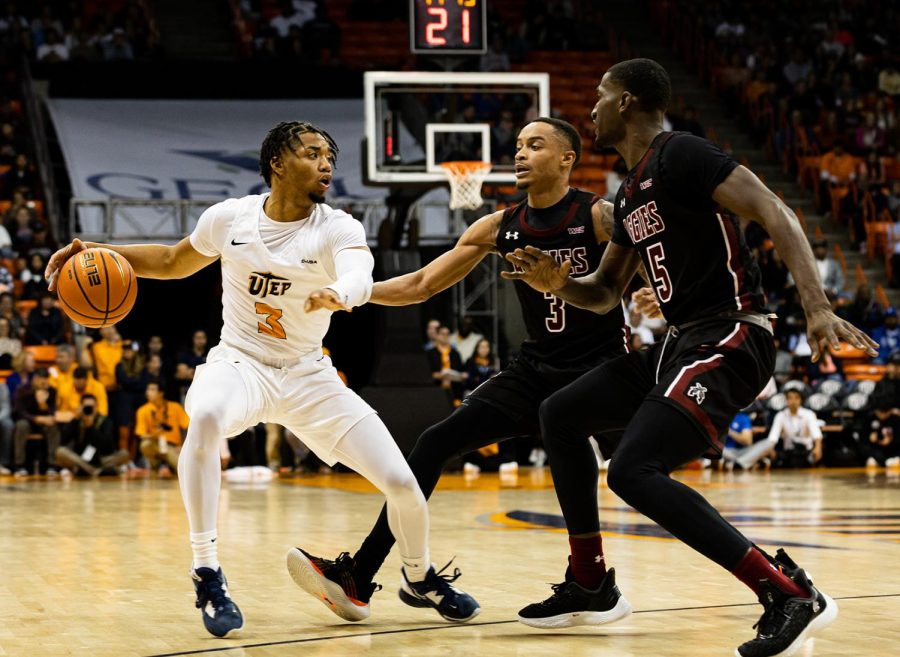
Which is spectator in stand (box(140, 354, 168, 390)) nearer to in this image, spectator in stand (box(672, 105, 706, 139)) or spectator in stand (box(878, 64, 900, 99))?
spectator in stand (box(672, 105, 706, 139))

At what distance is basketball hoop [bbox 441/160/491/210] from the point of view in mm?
15484

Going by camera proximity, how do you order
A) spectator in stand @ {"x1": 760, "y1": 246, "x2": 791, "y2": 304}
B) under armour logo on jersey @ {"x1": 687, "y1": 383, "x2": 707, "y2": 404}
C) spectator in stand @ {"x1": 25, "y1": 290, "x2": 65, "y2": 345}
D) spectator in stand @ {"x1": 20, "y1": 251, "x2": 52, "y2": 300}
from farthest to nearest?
1. spectator in stand @ {"x1": 760, "y1": 246, "x2": 791, "y2": 304}
2. spectator in stand @ {"x1": 20, "y1": 251, "x2": 52, "y2": 300}
3. spectator in stand @ {"x1": 25, "y1": 290, "x2": 65, "y2": 345}
4. under armour logo on jersey @ {"x1": 687, "y1": 383, "x2": 707, "y2": 404}

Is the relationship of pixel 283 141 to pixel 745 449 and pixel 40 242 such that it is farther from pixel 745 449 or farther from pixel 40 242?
pixel 40 242

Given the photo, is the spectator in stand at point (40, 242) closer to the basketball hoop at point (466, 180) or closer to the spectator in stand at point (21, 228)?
the spectator in stand at point (21, 228)

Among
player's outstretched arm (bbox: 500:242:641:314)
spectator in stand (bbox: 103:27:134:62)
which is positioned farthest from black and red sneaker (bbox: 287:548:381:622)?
spectator in stand (bbox: 103:27:134:62)

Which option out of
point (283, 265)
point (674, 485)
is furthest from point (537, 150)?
point (674, 485)

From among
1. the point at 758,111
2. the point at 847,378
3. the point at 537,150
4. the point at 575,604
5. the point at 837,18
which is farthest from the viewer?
the point at 837,18

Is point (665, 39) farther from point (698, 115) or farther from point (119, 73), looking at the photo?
point (119, 73)

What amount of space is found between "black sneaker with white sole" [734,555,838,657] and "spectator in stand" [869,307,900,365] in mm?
16697

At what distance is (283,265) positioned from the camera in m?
5.87

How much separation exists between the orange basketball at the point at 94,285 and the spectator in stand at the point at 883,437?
14524mm

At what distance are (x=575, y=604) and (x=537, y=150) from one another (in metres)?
2.10

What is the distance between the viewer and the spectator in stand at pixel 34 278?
61.4 ft

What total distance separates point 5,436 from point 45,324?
211cm
